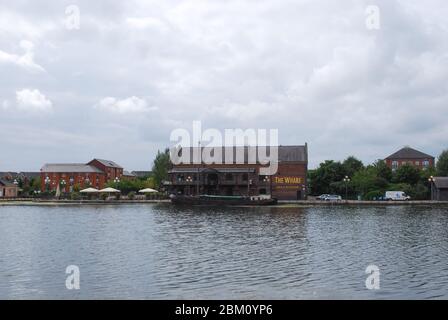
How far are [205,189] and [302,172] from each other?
21.4 meters

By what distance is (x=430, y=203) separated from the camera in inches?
3585

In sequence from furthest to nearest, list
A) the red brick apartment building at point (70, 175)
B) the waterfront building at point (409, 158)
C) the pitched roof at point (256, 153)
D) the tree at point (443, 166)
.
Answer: the waterfront building at point (409, 158), the red brick apartment building at point (70, 175), the tree at point (443, 166), the pitched roof at point (256, 153)

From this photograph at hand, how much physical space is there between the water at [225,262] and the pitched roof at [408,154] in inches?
4953

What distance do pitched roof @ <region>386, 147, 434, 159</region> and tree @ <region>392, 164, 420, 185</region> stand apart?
55.9 meters

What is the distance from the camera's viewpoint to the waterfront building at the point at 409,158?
159 metres

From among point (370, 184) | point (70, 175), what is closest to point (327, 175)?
point (370, 184)

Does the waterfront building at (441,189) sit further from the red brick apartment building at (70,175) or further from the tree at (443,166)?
the red brick apartment building at (70,175)

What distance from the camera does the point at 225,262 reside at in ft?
84.1

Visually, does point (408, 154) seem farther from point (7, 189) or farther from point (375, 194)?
point (7, 189)

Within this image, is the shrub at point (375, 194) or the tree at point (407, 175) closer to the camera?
the shrub at point (375, 194)

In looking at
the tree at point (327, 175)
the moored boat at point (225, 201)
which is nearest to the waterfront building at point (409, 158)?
the tree at point (327, 175)

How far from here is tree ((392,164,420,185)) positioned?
106 m

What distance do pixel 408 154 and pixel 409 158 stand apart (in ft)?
5.72

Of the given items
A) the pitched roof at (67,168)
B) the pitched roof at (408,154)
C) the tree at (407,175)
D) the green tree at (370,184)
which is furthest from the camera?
the pitched roof at (408,154)
